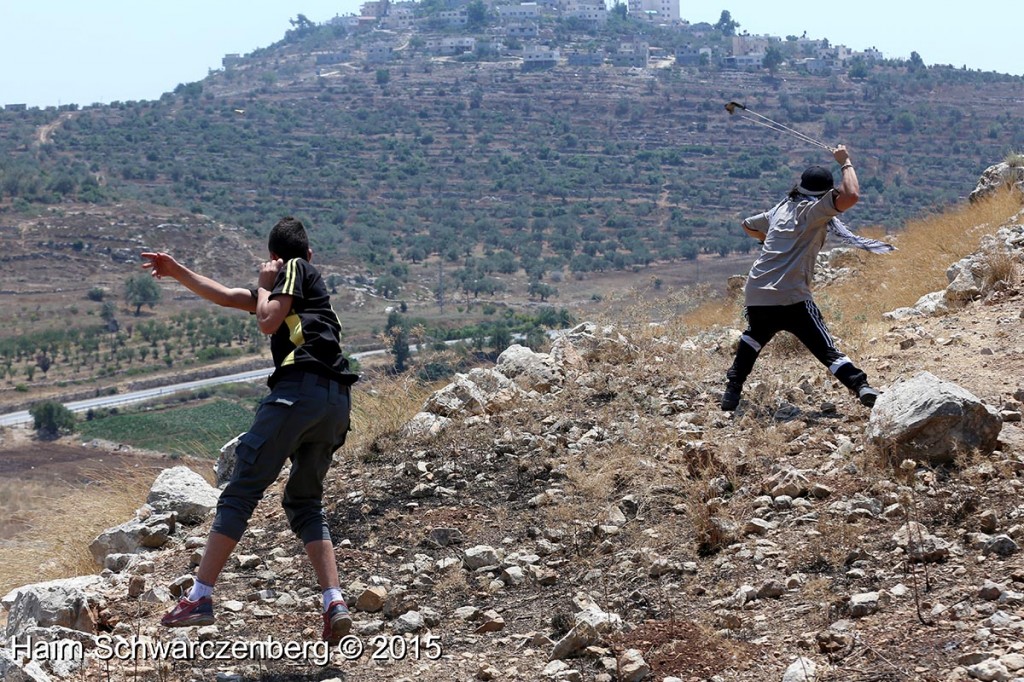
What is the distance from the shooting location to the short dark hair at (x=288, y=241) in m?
4.47

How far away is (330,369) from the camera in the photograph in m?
4.27

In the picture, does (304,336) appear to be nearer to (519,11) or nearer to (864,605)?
(864,605)

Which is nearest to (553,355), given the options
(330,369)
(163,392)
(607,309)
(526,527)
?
(607,309)

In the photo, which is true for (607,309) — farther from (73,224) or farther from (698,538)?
(73,224)

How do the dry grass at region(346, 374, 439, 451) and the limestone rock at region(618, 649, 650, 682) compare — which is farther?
the dry grass at region(346, 374, 439, 451)

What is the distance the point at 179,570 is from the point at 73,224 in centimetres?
7939

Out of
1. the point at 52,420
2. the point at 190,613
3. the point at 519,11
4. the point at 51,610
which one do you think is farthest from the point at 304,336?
the point at 519,11

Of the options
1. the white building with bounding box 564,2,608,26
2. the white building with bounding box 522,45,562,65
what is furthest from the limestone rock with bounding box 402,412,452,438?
the white building with bounding box 564,2,608,26

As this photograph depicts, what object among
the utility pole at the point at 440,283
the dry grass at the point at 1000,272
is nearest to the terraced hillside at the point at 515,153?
the utility pole at the point at 440,283

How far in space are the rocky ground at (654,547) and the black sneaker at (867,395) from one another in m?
0.16

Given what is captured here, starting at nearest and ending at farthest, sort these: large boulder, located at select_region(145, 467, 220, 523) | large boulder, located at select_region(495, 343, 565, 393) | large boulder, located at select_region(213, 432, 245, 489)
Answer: large boulder, located at select_region(145, 467, 220, 523) < large boulder, located at select_region(213, 432, 245, 489) < large boulder, located at select_region(495, 343, 565, 393)

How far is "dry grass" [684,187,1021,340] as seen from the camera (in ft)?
31.4

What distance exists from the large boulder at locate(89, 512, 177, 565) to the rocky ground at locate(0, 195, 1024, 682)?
1.3 inches

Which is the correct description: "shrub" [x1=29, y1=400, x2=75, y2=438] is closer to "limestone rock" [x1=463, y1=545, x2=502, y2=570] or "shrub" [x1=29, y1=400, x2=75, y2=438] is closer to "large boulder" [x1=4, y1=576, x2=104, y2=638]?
"large boulder" [x1=4, y1=576, x2=104, y2=638]
